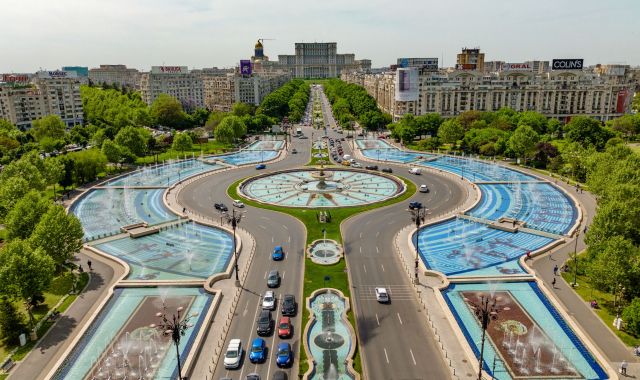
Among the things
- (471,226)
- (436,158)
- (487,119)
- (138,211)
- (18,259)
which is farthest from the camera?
(487,119)

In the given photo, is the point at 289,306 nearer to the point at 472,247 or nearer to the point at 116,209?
the point at 472,247

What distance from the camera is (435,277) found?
168ft

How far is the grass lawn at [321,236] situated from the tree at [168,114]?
8673 cm

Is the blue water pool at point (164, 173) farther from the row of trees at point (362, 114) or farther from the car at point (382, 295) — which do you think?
the row of trees at point (362, 114)

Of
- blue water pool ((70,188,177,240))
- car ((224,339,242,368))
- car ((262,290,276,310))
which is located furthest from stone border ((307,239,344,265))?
blue water pool ((70,188,177,240))

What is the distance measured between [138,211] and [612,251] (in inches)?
2638

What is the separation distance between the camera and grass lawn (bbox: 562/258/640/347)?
39500 millimetres

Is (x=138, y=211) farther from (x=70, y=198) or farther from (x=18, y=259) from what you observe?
(x=18, y=259)

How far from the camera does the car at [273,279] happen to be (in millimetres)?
48938

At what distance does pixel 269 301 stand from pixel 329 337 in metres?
7.93

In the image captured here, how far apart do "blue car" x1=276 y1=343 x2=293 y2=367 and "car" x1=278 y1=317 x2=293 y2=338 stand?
6.34 feet

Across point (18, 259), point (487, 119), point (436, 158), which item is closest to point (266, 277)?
point (18, 259)

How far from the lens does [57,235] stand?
4994 cm

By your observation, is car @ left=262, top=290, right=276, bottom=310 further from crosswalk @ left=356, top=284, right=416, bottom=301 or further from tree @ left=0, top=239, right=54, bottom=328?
tree @ left=0, top=239, right=54, bottom=328
